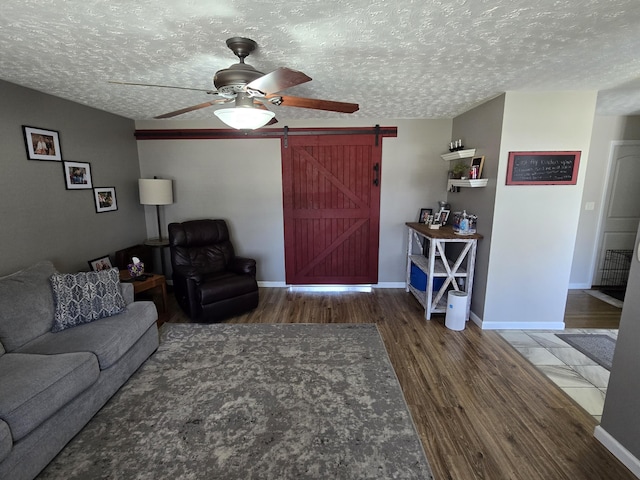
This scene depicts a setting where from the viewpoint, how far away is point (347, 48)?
189 centimetres

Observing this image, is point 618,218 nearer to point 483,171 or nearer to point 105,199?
point 483,171

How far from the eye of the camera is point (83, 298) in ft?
7.73

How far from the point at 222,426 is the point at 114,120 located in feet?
12.5

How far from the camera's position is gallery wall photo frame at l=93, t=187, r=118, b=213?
11.5 feet

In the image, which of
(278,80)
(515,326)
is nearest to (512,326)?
(515,326)

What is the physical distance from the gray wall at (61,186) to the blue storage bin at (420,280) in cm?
390

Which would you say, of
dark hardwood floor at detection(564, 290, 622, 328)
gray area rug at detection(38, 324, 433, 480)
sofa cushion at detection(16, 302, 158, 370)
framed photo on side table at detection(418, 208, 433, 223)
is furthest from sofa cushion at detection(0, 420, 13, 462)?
dark hardwood floor at detection(564, 290, 622, 328)

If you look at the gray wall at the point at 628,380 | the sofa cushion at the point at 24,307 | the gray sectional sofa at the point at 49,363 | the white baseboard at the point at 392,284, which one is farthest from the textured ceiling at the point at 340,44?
the white baseboard at the point at 392,284

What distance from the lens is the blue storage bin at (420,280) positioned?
12.1 ft

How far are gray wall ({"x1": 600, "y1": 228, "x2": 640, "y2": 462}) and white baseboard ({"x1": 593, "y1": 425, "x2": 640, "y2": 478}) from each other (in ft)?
0.06

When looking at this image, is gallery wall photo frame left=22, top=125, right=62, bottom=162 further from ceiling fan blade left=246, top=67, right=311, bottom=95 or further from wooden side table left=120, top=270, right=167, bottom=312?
ceiling fan blade left=246, top=67, right=311, bottom=95

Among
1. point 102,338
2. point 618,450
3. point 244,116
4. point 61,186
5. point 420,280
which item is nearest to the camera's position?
point 618,450

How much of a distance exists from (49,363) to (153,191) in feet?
8.18

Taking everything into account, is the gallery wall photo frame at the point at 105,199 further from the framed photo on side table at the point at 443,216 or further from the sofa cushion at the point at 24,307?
the framed photo on side table at the point at 443,216
